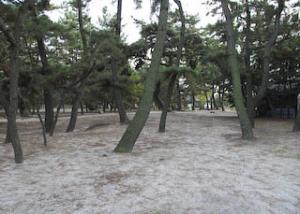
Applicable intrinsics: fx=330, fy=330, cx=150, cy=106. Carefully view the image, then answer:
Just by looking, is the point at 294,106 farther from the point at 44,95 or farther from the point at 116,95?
the point at 44,95

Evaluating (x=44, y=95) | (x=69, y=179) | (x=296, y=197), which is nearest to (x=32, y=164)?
(x=69, y=179)

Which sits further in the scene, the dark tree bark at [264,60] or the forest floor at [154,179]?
the dark tree bark at [264,60]

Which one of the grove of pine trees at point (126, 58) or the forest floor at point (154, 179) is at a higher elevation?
the grove of pine trees at point (126, 58)

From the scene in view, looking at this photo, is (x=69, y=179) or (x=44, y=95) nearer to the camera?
(x=69, y=179)

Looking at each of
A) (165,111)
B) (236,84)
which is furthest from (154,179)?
(165,111)

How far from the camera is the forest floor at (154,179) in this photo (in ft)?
12.6

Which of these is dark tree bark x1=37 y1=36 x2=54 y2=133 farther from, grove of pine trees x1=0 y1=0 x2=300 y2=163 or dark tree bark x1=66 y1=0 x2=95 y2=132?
dark tree bark x1=66 y1=0 x2=95 y2=132

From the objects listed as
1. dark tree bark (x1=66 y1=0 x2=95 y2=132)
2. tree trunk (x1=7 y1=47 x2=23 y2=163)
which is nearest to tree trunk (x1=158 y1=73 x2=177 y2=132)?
dark tree bark (x1=66 y1=0 x2=95 y2=132)

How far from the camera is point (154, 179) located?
4.95 meters

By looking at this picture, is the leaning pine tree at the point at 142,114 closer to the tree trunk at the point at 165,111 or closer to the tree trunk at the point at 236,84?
the tree trunk at the point at 236,84

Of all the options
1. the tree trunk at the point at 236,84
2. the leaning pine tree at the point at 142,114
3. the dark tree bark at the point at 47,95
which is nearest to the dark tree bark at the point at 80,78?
the dark tree bark at the point at 47,95

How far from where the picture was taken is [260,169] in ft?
18.3

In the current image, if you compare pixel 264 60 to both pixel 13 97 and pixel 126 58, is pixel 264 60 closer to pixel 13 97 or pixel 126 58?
pixel 126 58

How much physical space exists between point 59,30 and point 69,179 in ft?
18.9
